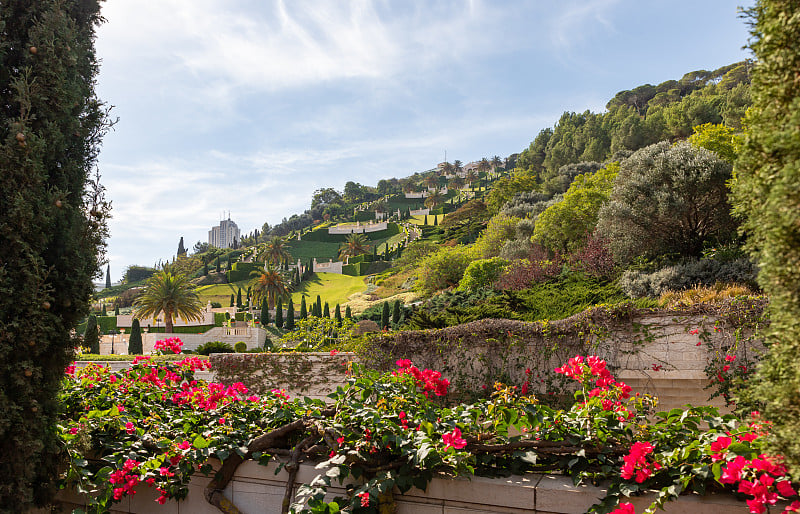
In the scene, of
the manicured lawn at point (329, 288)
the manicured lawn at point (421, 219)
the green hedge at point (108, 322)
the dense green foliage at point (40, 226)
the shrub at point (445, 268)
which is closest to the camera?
the dense green foliage at point (40, 226)

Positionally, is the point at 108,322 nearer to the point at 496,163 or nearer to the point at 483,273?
the point at 483,273

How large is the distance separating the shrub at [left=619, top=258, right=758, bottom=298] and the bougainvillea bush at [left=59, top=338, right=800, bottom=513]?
23.9 ft

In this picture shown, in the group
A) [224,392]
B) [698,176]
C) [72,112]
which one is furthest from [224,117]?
[698,176]

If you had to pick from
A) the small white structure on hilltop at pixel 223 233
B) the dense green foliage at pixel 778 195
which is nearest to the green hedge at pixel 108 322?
the dense green foliage at pixel 778 195

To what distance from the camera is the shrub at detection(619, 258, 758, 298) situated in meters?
8.39

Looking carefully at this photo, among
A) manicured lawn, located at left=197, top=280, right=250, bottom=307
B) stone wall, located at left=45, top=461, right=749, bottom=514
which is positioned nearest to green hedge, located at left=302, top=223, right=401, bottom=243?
manicured lawn, located at left=197, top=280, right=250, bottom=307

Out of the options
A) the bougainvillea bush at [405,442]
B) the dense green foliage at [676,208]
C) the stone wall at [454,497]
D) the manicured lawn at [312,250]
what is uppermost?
the manicured lawn at [312,250]

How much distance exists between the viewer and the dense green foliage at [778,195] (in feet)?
4.45

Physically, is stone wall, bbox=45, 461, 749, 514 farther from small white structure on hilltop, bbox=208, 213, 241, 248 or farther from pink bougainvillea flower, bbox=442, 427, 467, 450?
small white structure on hilltop, bbox=208, 213, 241, 248

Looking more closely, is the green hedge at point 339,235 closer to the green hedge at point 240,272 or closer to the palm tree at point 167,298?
the green hedge at point 240,272

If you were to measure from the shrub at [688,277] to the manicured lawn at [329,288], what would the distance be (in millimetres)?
31269

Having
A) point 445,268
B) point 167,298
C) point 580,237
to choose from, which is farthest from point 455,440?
point 167,298

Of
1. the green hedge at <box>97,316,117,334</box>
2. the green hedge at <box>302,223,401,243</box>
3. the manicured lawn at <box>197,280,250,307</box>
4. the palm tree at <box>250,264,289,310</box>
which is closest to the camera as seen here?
the green hedge at <box>97,316,117,334</box>

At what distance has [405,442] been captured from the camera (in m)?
2.23
